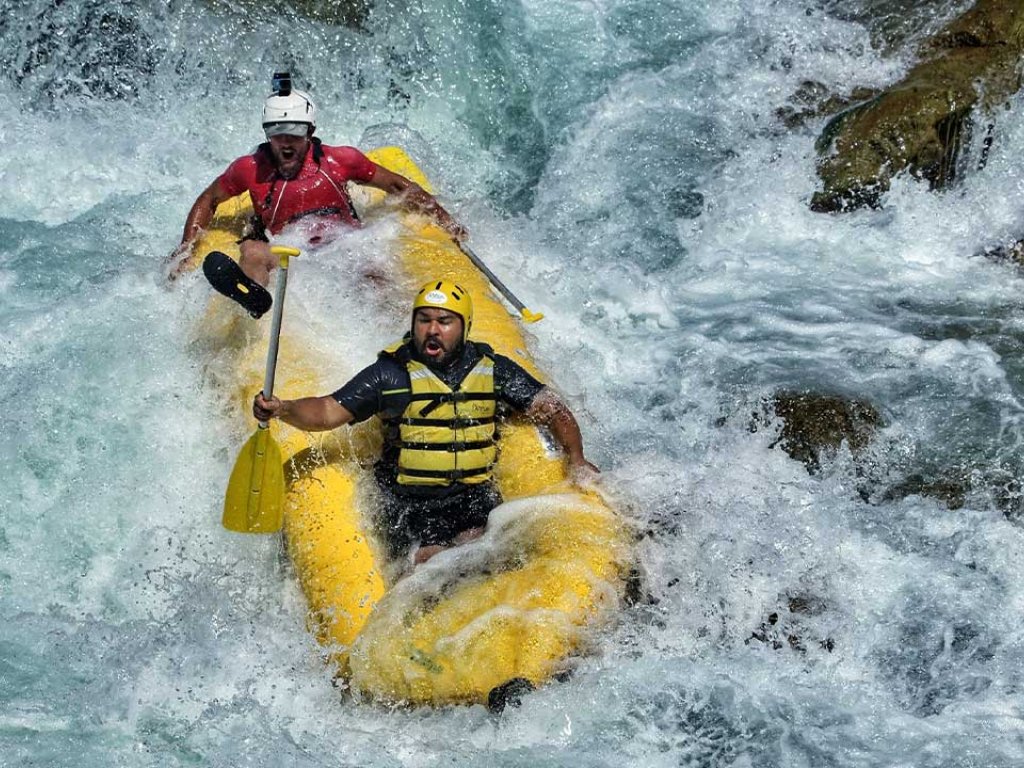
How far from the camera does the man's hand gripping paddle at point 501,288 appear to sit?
6.39 m

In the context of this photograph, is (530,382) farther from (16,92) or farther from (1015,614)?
(16,92)

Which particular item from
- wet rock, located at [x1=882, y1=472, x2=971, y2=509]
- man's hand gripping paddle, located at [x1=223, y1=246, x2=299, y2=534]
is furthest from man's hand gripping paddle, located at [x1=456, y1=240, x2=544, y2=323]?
wet rock, located at [x1=882, y1=472, x2=971, y2=509]

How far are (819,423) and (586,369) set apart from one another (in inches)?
53.7

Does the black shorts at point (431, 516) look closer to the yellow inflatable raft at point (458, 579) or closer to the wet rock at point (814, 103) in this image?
the yellow inflatable raft at point (458, 579)

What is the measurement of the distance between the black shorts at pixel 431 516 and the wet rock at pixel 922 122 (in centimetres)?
381

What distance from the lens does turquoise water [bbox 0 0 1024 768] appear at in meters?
4.59

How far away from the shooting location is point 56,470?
5863 mm

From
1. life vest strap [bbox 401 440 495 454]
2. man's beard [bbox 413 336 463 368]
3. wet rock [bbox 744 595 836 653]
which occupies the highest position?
man's beard [bbox 413 336 463 368]

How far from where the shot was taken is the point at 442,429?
16.4ft

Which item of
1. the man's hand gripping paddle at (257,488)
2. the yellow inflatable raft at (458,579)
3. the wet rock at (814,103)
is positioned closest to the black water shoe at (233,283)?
the yellow inflatable raft at (458,579)

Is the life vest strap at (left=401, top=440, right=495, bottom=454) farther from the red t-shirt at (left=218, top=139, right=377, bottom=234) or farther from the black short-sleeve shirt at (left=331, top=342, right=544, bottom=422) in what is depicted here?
the red t-shirt at (left=218, top=139, right=377, bottom=234)

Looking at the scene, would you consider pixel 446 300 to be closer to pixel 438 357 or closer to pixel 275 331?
pixel 438 357

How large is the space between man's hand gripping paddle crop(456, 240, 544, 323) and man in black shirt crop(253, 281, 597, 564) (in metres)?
1.20

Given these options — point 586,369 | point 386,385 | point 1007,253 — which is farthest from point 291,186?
point 1007,253
